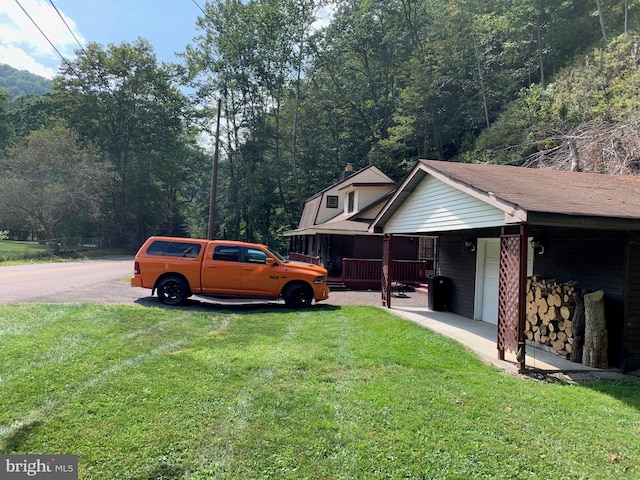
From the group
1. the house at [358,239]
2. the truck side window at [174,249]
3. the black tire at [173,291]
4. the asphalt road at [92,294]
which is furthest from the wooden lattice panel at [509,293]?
the house at [358,239]

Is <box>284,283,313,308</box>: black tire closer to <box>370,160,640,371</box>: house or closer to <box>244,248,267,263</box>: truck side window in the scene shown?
<box>244,248,267,263</box>: truck side window

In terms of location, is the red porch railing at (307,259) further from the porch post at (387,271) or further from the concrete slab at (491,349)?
the concrete slab at (491,349)

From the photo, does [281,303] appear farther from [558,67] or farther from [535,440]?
[558,67]

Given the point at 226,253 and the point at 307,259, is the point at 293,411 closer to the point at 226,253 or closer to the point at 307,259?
the point at 226,253

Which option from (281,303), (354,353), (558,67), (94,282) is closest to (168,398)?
(354,353)

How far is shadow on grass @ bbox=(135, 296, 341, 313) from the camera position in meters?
10.9

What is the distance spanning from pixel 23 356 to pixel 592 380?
8.08 m

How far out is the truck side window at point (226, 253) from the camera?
444 inches

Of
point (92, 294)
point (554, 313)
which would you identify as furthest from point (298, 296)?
point (554, 313)

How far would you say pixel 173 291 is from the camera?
1109 cm

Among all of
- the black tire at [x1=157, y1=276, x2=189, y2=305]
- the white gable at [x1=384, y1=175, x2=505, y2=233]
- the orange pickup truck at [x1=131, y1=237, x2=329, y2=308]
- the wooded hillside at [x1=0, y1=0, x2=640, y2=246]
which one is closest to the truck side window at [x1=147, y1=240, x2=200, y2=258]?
the orange pickup truck at [x1=131, y1=237, x2=329, y2=308]

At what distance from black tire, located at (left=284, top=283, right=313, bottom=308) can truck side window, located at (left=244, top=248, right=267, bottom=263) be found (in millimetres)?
1169

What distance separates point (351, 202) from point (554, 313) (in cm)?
1724

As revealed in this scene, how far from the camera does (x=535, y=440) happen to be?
3.71 meters
